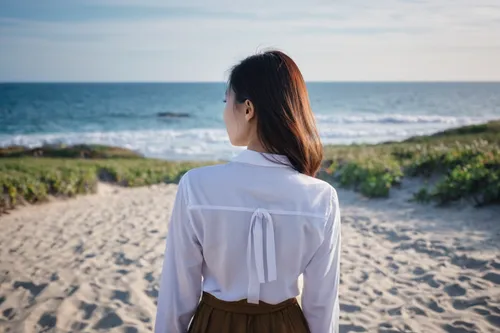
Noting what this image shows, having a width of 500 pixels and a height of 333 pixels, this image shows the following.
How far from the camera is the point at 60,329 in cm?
353

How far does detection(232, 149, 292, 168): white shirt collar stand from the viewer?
1.47 m

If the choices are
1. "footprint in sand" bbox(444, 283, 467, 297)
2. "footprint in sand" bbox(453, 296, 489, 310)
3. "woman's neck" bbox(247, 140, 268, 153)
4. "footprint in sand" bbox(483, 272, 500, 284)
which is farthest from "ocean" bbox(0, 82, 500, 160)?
"woman's neck" bbox(247, 140, 268, 153)

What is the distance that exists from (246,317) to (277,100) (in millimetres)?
801

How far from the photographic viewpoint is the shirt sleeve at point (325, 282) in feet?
5.14

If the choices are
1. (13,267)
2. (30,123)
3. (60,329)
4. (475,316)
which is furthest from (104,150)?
(30,123)

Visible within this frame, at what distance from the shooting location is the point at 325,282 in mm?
1601

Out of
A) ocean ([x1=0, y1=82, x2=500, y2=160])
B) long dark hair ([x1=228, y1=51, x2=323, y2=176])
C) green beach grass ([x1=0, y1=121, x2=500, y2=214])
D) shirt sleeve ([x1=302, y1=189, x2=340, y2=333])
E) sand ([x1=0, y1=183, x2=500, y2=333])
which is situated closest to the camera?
long dark hair ([x1=228, y1=51, x2=323, y2=176])

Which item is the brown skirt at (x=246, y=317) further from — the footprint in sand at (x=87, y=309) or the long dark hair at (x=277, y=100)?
the footprint in sand at (x=87, y=309)

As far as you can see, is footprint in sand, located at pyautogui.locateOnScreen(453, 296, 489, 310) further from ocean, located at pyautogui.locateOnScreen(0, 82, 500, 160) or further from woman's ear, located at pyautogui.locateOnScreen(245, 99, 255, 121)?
ocean, located at pyautogui.locateOnScreen(0, 82, 500, 160)

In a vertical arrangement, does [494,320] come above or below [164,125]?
above

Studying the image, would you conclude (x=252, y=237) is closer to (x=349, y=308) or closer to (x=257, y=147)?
(x=257, y=147)

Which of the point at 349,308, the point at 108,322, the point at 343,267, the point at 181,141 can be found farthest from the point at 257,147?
the point at 181,141

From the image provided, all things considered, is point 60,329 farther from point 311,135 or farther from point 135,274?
point 311,135

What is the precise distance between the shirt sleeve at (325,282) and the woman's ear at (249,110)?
0.39 meters
